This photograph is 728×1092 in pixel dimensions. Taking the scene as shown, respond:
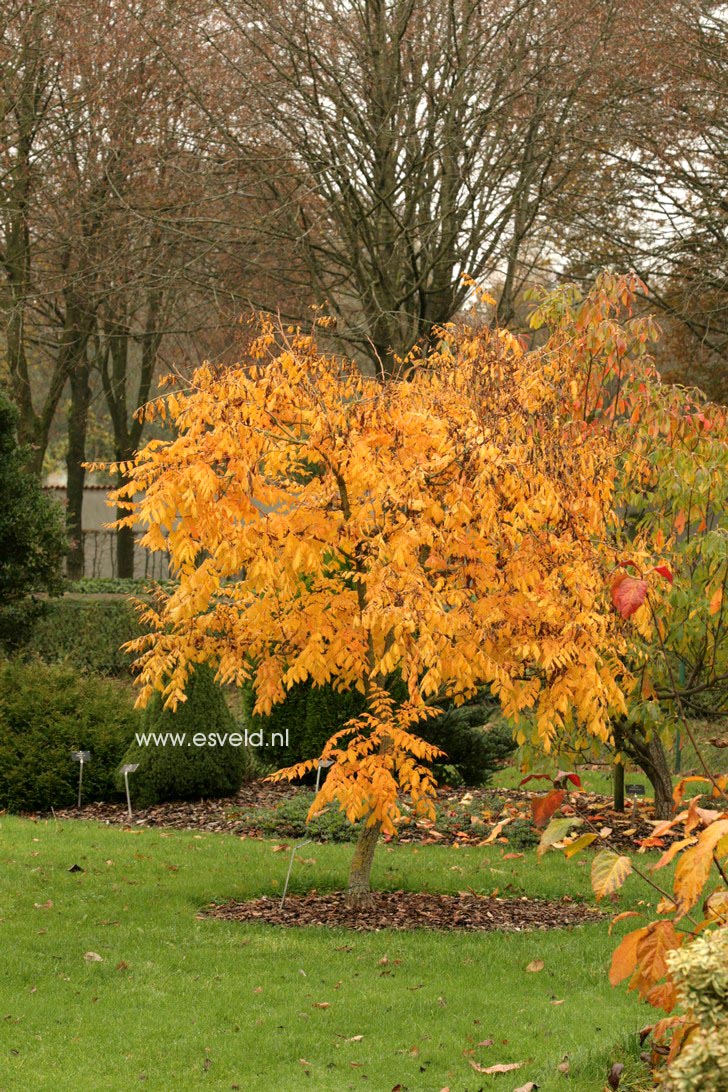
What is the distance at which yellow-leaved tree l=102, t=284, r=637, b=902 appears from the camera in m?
5.35

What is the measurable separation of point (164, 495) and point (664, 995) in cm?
305

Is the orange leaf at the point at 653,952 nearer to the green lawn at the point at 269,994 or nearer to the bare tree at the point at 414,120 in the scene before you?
the green lawn at the point at 269,994

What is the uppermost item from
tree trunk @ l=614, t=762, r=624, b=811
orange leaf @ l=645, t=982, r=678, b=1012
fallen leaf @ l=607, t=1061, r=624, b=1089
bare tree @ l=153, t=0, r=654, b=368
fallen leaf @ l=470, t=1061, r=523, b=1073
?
bare tree @ l=153, t=0, r=654, b=368

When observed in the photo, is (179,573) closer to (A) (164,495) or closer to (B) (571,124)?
(A) (164,495)

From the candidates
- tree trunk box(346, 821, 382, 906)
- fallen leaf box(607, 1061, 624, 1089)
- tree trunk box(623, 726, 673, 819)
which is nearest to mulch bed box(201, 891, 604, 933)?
tree trunk box(346, 821, 382, 906)

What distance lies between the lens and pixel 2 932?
19.2 feet

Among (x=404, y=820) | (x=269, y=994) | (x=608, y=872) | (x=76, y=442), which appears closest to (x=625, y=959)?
(x=608, y=872)

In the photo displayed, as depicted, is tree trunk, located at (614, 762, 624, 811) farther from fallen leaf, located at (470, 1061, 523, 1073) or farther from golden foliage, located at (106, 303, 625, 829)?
fallen leaf, located at (470, 1061, 523, 1073)

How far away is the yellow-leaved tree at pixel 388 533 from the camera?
5.35 meters

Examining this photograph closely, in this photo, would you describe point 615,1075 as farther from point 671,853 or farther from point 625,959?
point 671,853

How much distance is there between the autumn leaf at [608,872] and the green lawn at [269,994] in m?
0.86

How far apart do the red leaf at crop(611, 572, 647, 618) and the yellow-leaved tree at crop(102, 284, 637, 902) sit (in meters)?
1.79

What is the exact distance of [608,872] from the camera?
121 inches

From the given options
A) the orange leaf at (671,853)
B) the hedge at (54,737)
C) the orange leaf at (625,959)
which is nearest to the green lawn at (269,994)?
the orange leaf at (625,959)
